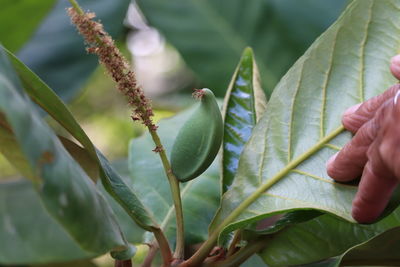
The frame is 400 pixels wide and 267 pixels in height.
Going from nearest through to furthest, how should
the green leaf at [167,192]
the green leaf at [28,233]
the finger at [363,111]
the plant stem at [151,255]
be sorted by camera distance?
1. the finger at [363,111]
2. the plant stem at [151,255]
3. the green leaf at [167,192]
4. the green leaf at [28,233]

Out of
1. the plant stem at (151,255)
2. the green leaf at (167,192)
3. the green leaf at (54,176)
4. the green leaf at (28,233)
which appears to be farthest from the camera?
the green leaf at (28,233)

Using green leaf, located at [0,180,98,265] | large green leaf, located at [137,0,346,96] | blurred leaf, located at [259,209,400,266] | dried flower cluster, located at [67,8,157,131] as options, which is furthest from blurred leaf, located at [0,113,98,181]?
large green leaf, located at [137,0,346,96]

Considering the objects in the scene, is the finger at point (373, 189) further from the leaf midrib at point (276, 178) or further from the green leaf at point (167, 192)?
the green leaf at point (167, 192)

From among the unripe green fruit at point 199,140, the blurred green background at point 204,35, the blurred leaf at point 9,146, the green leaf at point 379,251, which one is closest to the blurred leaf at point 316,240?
the green leaf at point 379,251

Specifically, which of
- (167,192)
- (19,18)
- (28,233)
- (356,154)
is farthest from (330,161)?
(19,18)

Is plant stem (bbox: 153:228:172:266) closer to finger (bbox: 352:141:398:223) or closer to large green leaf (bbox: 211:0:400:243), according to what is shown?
large green leaf (bbox: 211:0:400:243)

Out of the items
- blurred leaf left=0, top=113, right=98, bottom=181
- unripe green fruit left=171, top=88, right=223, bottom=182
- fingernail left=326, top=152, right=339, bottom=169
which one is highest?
blurred leaf left=0, top=113, right=98, bottom=181
